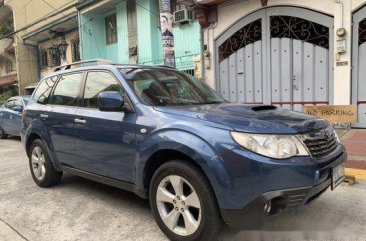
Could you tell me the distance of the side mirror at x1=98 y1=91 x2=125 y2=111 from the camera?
3820 millimetres

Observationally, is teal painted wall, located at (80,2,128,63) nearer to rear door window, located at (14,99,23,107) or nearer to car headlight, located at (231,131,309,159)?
rear door window, located at (14,99,23,107)

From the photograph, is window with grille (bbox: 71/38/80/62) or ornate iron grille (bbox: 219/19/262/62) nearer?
ornate iron grille (bbox: 219/19/262/62)

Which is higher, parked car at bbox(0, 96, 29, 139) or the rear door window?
the rear door window

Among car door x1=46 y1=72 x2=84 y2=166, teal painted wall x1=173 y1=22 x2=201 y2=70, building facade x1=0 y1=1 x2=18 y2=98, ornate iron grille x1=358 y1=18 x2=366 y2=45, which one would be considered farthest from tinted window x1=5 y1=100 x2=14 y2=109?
building facade x1=0 y1=1 x2=18 y2=98

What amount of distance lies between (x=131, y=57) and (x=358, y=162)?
11705mm

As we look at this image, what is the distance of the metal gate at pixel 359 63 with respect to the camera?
28.4 feet

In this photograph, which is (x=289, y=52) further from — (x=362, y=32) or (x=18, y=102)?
(x=18, y=102)

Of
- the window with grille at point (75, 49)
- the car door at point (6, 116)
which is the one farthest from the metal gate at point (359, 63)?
the window with grille at point (75, 49)

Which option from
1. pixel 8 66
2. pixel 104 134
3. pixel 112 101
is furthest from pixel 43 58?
pixel 112 101

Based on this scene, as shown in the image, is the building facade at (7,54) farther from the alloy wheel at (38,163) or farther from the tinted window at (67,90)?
the tinted window at (67,90)

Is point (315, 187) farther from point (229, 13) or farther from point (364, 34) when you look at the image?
point (229, 13)

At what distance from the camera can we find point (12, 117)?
1123cm

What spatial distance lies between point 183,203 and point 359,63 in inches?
280

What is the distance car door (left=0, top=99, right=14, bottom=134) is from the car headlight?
10246 mm
